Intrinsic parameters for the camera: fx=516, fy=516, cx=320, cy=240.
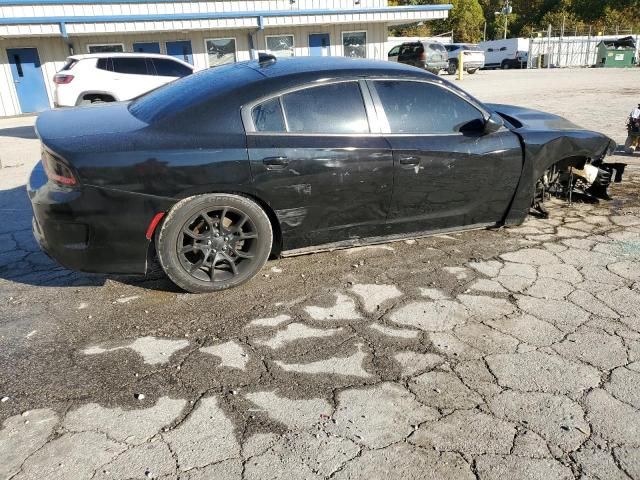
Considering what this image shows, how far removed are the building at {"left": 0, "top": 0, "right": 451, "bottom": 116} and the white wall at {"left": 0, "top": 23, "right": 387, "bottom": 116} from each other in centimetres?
3

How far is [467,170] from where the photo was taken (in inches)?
165

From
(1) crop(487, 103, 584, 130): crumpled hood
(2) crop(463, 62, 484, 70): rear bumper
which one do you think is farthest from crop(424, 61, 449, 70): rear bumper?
(1) crop(487, 103, 584, 130): crumpled hood

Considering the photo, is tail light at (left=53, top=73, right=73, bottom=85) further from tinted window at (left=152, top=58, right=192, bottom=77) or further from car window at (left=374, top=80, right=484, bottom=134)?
car window at (left=374, top=80, right=484, bottom=134)

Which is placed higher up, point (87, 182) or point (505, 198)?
point (87, 182)

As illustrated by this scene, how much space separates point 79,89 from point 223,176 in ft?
31.5

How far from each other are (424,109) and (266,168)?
143 cm

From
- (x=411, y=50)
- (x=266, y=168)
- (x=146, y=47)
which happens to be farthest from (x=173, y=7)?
(x=266, y=168)

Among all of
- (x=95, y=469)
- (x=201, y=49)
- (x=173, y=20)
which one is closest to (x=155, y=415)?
(x=95, y=469)

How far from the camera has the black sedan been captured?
10.8ft

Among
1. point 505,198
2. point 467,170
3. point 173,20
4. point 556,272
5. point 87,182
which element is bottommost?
point 556,272

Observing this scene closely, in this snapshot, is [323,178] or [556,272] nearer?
[323,178]

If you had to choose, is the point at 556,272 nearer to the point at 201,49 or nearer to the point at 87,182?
the point at 87,182

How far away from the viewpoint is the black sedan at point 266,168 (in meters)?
3.30

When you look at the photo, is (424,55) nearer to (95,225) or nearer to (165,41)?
(165,41)
